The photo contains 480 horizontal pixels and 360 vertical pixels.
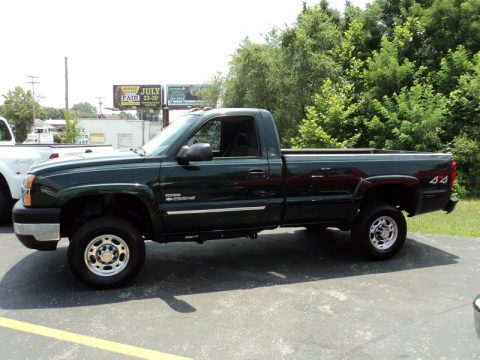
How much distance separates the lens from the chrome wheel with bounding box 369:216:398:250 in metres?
5.92

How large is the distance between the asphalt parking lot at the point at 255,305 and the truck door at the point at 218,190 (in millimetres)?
694

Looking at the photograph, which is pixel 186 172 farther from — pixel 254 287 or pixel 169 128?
pixel 254 287

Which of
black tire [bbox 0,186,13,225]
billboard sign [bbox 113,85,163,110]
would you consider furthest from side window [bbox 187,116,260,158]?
billboard sign [bbox 113,85,163,110]

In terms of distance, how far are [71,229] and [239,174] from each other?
6.66 ft

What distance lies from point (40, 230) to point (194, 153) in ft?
5.78

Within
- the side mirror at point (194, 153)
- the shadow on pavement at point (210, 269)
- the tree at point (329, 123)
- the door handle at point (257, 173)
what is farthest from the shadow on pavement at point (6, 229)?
the tree at point (329, 123)

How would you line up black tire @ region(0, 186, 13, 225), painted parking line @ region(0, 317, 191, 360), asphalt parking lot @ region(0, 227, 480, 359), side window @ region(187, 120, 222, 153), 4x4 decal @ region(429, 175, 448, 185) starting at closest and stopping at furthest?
painted parking line @ region(0, 317, 191, 360) → asphalt parking lot @ region(0, 227, 480, 359) → side window @ region(187, 120, 222, 153) → 4x4 decal @ region(429, 175, 448, 185) → black tire @ region(0, 186, 13, 225)

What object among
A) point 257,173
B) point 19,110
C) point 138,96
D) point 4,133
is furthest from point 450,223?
point 138,96

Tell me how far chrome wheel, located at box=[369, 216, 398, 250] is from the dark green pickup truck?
0.01m

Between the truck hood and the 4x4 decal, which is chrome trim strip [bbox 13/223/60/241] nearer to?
the truck hood

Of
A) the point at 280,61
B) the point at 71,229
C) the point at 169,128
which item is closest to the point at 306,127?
the point at 280,61

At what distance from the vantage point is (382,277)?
5.31 meters

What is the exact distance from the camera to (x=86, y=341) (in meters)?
3.68

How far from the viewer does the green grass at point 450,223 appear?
7.62m
